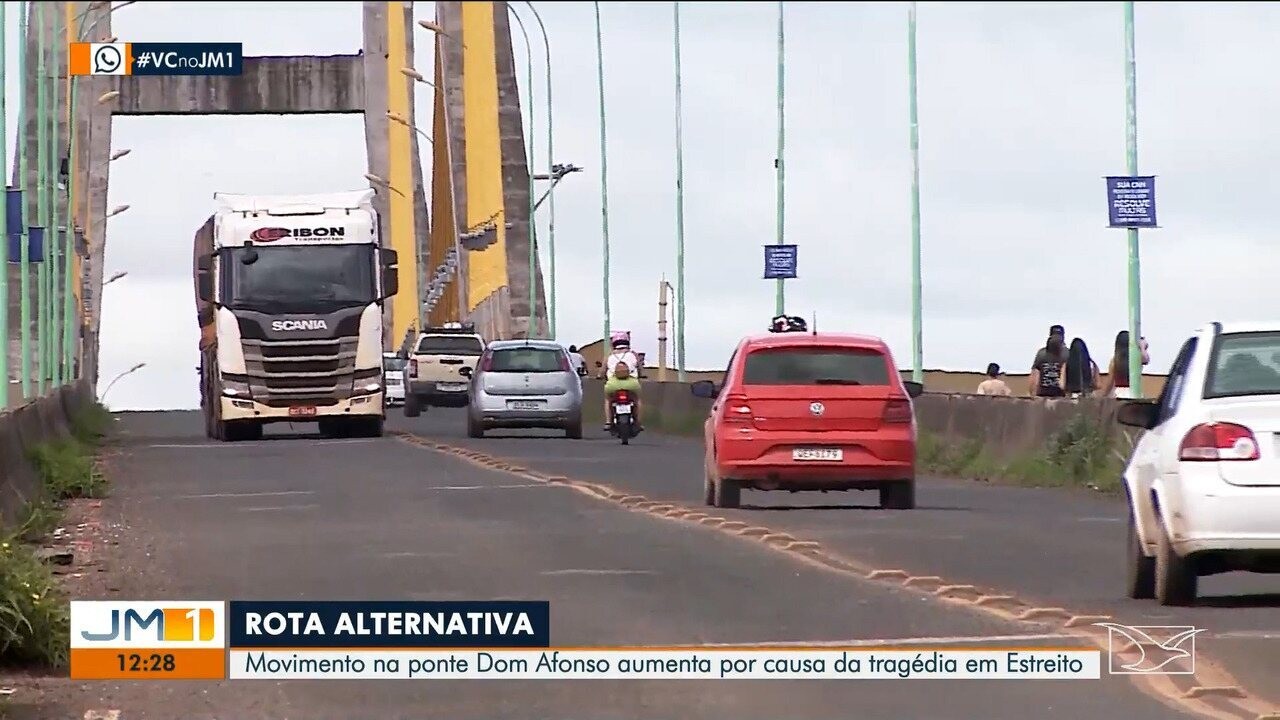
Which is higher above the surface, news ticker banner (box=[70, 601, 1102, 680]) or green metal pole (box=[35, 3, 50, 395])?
green metal pole (box=[35, 3, 50, 395])

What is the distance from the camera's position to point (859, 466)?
25.2 m

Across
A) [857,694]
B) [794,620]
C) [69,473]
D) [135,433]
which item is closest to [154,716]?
[857,694]

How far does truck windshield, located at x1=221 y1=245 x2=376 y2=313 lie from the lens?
45.8 m

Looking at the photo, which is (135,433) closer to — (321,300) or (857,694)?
(321,300)

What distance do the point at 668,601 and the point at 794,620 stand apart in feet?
4.12

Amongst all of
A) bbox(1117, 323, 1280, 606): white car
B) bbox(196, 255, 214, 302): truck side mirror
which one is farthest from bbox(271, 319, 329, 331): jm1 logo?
bbox(1117, 323, 1280, 606): white car

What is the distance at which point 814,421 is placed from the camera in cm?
2531

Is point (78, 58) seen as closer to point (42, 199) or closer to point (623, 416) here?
point (42, 199)

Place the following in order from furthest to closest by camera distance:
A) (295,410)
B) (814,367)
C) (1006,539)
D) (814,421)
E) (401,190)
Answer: (401,190)
(295,410)
(814,367)
(814,421)
(1006,539)

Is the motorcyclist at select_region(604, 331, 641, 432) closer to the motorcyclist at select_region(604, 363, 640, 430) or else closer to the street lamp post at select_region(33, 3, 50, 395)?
the motorcyclist at select_region(604, 363, 640, 430)

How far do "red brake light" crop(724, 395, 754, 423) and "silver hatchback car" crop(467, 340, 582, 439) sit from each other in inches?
859

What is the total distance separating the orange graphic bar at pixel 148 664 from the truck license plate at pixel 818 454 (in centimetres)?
1245

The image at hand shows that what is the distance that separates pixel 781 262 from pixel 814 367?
1231 inches

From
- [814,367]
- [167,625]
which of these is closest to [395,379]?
[814,367]
